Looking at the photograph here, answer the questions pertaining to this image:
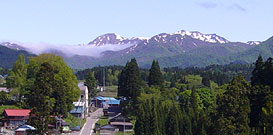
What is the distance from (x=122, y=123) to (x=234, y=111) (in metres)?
38.6

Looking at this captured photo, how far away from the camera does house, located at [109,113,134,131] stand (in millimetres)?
73875

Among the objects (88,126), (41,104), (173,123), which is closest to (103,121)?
(88,126)

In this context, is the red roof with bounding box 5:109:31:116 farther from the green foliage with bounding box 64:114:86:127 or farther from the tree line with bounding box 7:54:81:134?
the green foliage with bounding box 64:114:86:127

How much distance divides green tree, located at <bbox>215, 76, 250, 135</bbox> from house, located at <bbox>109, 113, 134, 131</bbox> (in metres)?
35.1

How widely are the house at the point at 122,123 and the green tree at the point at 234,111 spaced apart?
35094mm

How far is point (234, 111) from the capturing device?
37531 mm

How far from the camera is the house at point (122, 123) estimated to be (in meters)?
73.9

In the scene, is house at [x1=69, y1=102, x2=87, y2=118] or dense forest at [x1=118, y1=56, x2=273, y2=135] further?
house at [x1=69, y1=102, x2=87, y2=118]

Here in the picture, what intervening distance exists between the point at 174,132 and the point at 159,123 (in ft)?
10.5

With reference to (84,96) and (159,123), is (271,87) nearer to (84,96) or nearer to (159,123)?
(159,123)

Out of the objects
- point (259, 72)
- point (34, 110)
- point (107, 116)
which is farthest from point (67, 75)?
point (259, 72)

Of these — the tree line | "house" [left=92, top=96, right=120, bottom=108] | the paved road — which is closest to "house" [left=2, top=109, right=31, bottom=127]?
the tree line

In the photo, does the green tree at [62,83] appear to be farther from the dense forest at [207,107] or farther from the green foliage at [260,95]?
the green foliage at [260,95]

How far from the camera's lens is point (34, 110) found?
40812 millimetres
